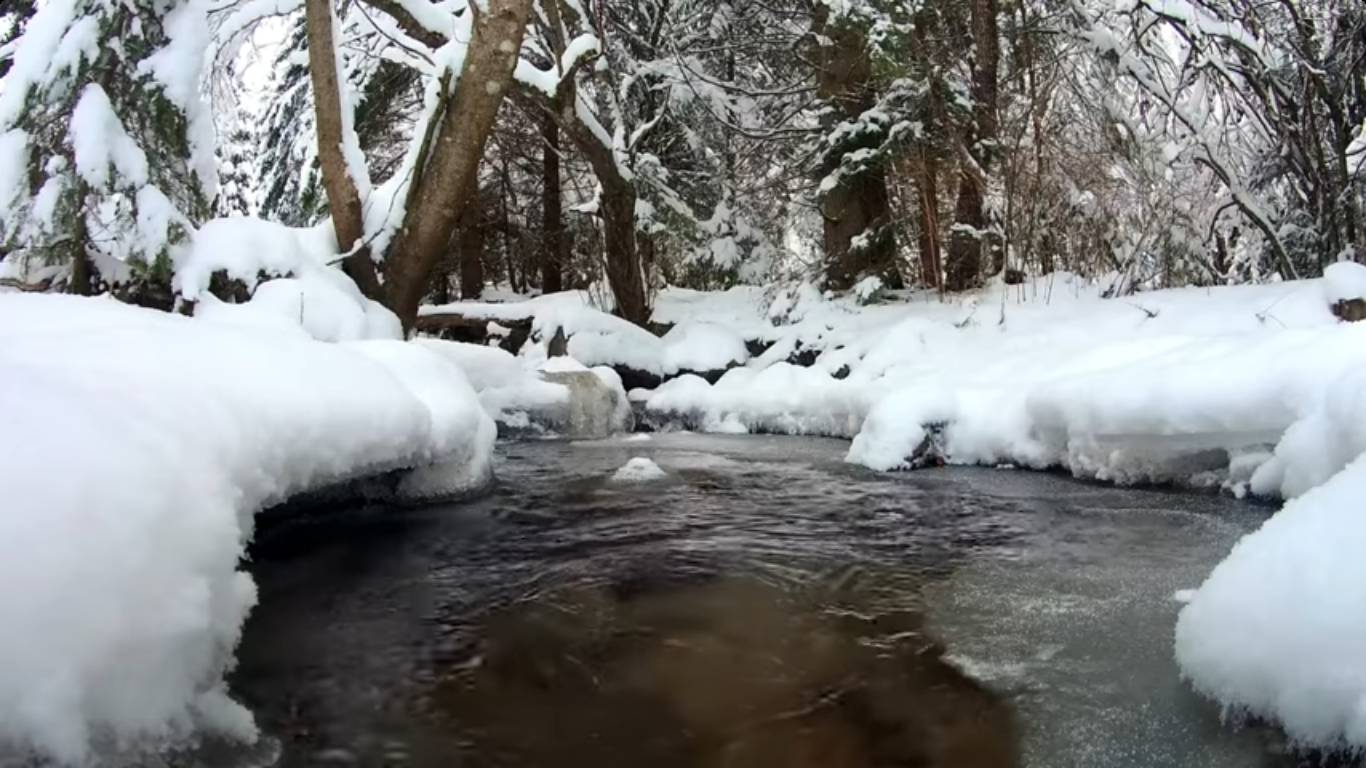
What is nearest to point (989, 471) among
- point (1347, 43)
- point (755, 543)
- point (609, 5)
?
point (755, 543)

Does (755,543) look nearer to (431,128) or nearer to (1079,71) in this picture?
(431,128)

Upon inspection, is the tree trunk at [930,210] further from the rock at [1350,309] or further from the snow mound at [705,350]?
the rock at [1350,309]

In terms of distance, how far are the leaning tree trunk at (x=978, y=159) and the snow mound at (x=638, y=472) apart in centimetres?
446

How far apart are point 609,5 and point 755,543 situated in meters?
9.19

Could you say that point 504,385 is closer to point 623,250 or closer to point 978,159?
point 623,250

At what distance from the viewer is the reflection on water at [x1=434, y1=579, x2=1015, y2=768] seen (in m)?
1.86

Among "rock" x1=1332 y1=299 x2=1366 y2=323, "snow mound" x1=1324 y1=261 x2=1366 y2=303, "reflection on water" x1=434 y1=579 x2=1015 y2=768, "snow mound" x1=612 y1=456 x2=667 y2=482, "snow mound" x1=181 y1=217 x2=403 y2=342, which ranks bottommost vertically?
"reflection on water" x1=434 y1=579 x2=1015 y2=768

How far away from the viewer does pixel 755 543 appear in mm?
3535

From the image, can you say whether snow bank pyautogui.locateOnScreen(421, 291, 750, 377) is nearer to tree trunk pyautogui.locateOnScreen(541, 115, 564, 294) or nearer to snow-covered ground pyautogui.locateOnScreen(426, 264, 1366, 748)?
snow-covered ground pyautogui.locateOnScreen(426, 264, 1366, 748)

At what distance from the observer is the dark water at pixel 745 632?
1889 mm

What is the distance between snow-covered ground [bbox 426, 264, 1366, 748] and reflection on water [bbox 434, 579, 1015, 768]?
54 cm

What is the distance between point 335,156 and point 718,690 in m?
5.46

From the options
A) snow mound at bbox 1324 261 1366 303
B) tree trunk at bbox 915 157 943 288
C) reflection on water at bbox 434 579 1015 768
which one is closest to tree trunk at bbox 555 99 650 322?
tree trunk at bbox 915 157 943 288

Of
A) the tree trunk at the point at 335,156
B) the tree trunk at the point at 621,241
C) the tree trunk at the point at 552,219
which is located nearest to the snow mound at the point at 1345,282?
the tree trunk at the point at 335,156
